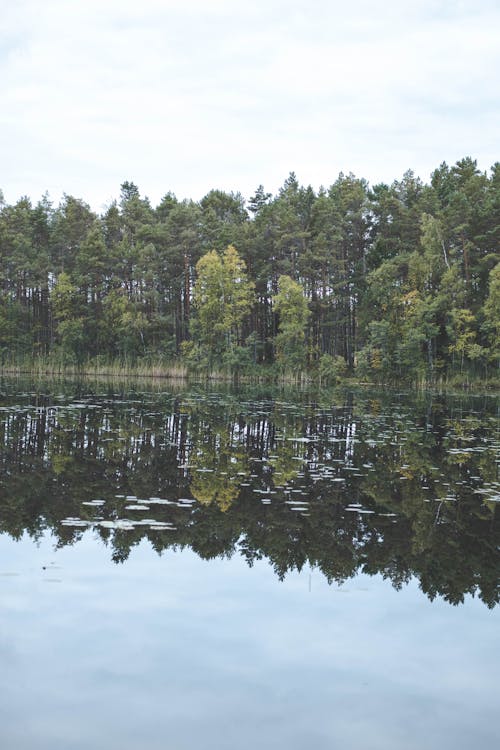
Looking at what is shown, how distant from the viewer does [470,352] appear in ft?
148

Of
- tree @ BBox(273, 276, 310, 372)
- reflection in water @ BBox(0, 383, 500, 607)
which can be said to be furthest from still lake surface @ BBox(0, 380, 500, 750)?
tree @ BBox(273, 276, 310, 372)

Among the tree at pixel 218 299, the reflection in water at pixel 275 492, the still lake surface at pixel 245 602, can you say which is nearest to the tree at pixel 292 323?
the tree at pixel 218 299

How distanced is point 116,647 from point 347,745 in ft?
6.61

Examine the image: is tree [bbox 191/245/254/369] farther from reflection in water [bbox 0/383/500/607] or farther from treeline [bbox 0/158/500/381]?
reflection in water [bbox 0/383/500/607]

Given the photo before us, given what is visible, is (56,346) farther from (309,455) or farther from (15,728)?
(15,728)

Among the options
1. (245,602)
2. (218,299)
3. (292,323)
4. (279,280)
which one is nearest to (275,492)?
(245,602)

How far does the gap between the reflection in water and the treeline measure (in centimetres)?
3018

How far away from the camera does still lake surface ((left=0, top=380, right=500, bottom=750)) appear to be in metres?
4.45

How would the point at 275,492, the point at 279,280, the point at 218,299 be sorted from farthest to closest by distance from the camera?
the point at 218,299 → the point at 279,280 → the point at 275,492

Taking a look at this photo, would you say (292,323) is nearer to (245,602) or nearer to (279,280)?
(279,280)

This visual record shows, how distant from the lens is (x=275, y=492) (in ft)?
35.4

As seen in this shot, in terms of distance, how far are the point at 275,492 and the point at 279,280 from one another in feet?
151

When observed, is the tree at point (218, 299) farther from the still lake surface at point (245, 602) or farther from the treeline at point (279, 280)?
the still lake surface at point (245, 602)

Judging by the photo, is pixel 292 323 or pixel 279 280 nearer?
pixel 292 323
